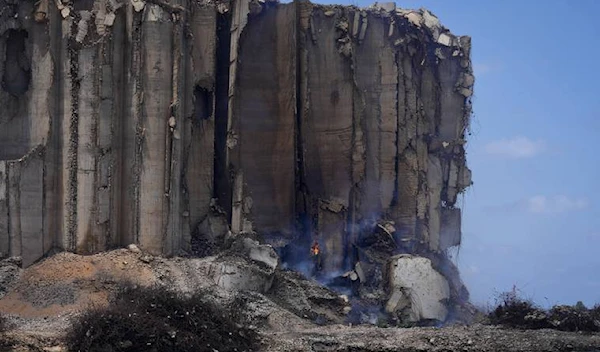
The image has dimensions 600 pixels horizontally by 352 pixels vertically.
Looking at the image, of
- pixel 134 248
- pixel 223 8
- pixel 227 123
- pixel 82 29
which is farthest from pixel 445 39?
pixel 134 248

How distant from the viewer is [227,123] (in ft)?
102

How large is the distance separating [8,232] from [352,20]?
12.2 meters

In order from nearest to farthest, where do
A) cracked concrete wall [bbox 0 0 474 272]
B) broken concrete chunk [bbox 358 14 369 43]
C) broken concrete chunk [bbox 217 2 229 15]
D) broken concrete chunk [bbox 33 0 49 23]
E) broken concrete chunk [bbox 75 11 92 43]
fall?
cracked concrete wall [bbox 0 0 474 272] < broken concrete chunk [bbox 75 11 92 43] < broken concrete chunk [bbox 33 0 49 23] < broken concrete chunk [bbox 217 2 229 15] < broken concrete chunk [bbox 358 14 369 43]

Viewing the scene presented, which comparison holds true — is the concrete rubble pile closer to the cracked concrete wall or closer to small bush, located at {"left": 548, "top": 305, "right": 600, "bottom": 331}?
the cracked concrete wall

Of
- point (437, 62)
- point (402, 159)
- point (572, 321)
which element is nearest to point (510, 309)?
point (572, 321)

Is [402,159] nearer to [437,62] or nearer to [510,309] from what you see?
[437,62]

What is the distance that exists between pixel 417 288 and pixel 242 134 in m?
6.45

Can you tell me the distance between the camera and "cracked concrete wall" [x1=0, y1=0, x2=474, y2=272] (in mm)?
28078

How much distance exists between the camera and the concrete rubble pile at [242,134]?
92.2ft

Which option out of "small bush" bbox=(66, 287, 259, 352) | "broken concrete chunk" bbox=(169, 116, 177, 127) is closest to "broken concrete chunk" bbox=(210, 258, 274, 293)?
"small bush" bbox=(66, 287, 259, 352)

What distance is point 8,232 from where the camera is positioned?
2783cm

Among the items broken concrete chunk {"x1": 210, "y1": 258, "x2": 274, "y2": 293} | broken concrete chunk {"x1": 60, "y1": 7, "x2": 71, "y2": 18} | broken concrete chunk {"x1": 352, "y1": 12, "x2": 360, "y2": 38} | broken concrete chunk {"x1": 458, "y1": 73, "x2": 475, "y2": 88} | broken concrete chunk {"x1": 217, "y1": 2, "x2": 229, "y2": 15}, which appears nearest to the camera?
broken concrete chunk {"x1": 210, "y1": 258, "x2": 274, "y2": 293}

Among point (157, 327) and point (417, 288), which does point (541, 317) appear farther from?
point (157, 327)

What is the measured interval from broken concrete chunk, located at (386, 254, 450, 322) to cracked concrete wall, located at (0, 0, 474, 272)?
252 centimetres
